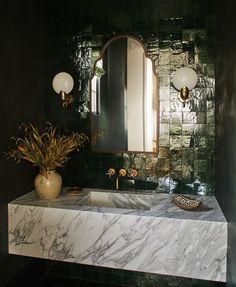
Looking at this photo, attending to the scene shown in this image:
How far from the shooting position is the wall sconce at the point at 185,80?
214 cm

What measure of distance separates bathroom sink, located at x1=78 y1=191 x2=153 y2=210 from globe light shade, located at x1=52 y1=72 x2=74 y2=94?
0.83 meters

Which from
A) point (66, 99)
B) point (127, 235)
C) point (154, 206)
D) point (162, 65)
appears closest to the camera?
point (127, 235)

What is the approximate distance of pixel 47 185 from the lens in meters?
2.22

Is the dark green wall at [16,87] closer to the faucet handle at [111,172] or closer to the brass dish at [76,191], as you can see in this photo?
the brass dish at [76,191]

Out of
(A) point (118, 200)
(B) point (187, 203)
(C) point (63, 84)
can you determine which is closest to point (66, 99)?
(C) point (63, 84)

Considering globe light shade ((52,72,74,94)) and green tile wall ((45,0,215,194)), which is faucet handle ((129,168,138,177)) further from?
globe light shade ((52,72,74,94))

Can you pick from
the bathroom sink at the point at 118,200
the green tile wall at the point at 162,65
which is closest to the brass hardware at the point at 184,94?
the green tile wall at the point at 162,65

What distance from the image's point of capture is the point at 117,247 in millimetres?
1956

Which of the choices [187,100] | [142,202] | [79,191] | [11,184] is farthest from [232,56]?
[11,184]

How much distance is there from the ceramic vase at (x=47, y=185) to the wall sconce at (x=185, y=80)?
3.58 feet

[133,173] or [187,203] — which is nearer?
Answer: [187,203]

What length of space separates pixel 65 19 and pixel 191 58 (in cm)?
108

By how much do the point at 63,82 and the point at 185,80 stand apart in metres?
0.91

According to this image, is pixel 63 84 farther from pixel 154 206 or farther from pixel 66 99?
pixel 154 206
